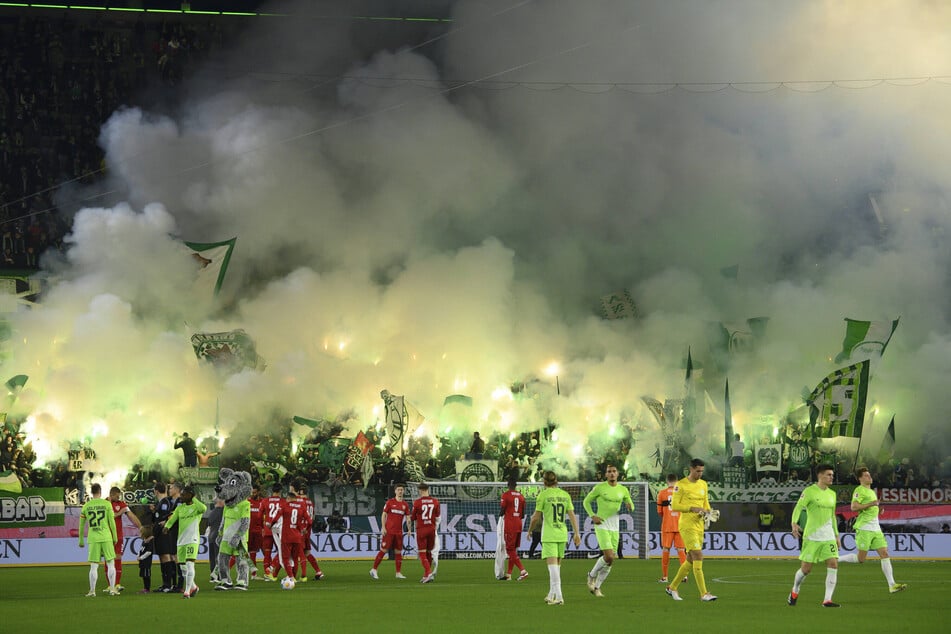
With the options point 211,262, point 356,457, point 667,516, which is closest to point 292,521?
point 667,516

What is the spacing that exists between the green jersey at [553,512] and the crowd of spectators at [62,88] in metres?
28.4

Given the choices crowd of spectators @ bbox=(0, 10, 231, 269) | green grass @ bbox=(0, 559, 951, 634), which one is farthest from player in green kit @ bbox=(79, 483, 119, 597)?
crowd of spectators @ bbox=(0, 10, 231, 269)

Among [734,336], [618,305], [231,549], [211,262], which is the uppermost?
[211,262]

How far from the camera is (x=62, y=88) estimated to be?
1725 inches

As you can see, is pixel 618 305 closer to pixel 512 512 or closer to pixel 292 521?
pixel 512 512

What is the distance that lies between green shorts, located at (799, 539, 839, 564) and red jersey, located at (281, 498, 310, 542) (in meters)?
9.26

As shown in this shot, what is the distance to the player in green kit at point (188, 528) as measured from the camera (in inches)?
717

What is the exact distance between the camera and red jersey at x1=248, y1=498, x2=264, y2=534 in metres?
21.8

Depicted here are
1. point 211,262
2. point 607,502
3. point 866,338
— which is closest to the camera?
point 607,502

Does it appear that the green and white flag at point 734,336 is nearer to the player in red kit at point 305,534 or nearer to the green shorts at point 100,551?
the player in red kit at point 305,534

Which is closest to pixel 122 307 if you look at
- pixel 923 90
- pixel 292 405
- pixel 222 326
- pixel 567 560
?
pixel 222 326

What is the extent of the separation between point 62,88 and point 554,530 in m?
34.0

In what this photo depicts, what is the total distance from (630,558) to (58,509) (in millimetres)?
15006

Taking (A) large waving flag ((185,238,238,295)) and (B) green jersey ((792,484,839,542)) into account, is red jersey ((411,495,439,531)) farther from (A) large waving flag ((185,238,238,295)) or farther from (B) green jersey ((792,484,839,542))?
(A) large waving flag ((185,238,238,295))
